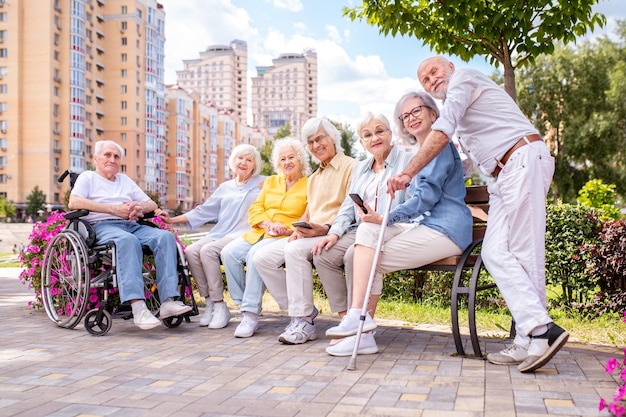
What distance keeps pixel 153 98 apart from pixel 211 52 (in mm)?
87090

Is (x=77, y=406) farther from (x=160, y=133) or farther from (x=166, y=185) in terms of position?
(x=166, y=185)

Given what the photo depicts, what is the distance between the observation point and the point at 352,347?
13.2 feet

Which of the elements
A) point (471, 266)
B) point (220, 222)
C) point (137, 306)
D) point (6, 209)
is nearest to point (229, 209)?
point (220, 222)

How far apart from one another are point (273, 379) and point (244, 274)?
190 cm

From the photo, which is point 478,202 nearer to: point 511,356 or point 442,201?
point 442,201

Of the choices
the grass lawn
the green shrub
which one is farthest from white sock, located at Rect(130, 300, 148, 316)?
the green shrub

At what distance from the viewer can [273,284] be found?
484cm

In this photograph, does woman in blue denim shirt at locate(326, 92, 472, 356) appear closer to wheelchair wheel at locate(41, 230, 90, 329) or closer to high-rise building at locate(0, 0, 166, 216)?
wheelchair wheel at locate(41, 230, 90, 329)

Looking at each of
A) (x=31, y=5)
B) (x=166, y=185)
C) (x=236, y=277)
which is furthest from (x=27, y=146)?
(x=236, y=277)

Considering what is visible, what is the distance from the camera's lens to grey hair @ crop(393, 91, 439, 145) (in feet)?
14.0

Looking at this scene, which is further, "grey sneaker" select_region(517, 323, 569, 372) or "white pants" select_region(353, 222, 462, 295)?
"white pants" select_region(353, 222, 462, 295)

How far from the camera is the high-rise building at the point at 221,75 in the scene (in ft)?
509

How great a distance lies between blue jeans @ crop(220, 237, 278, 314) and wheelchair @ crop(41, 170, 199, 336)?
337 mm

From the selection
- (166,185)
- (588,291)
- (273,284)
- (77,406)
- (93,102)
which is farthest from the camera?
(166,185)
